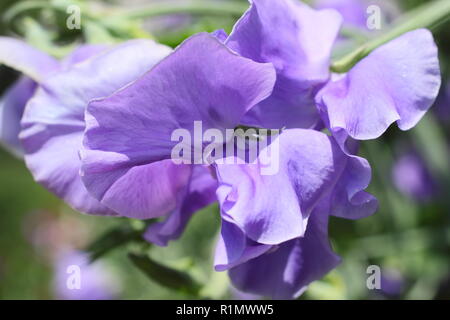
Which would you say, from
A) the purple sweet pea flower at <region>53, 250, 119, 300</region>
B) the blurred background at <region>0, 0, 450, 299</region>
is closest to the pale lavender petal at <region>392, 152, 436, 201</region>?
the blurred background at <region>0, 0, 450, 299</region>

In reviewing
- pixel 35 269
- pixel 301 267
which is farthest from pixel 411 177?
pixel 35 269

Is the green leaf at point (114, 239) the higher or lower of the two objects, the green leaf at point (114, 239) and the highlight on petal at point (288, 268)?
the higher

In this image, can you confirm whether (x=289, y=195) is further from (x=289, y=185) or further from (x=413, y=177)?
(x=413, y=177)

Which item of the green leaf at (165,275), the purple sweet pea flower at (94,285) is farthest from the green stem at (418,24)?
the purple sweet pea flower at (94,285)

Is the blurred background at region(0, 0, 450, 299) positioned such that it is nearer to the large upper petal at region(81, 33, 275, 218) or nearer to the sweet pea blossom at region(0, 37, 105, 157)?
the sweet pea blossom at region(0, 37, 105, 157)

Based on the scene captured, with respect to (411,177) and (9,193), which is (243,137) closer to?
(411,177)

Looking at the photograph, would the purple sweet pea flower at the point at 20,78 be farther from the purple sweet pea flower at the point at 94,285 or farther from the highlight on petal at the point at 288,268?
the purple sweet pea flower at the point at 94,285
